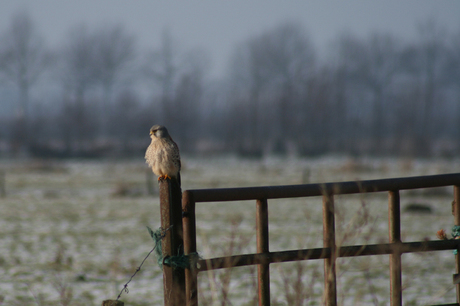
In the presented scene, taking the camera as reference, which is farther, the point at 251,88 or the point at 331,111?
the point at 251,88

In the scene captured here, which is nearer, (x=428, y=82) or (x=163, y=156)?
(x=163, y=156)

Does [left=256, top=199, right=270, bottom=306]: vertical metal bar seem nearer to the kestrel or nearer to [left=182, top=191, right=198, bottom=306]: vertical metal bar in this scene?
[left=182, top=191, right=198, bottom=306]: vertical metal bar

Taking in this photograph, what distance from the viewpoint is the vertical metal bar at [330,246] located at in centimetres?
225

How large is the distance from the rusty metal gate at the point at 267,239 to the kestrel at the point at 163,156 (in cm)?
21

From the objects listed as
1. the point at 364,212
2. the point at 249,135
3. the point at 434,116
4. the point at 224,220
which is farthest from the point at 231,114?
the point at 364,212

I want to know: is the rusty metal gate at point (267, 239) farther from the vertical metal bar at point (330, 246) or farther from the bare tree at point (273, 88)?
the bare tree at point (273, 88)

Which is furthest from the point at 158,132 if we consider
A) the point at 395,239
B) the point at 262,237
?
the point at 395,239

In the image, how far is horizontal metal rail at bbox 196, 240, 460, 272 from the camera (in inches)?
84.0

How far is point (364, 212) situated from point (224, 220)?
30.6ft

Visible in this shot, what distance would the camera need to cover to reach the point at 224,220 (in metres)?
11.4

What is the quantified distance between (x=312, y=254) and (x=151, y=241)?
707 centimetres

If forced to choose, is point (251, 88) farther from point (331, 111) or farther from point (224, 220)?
point (224, 220)

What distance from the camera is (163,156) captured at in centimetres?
245

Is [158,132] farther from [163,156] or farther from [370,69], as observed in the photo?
[370,69]
